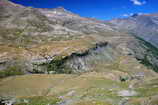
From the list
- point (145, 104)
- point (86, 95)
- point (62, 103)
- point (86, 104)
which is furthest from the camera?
point (86, 95)

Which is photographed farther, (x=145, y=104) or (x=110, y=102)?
(x=110, y=102)

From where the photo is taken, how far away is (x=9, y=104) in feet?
577

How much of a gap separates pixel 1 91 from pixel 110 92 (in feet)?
319

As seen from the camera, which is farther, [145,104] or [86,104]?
[86,104]

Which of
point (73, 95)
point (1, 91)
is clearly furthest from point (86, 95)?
point (1, 91)

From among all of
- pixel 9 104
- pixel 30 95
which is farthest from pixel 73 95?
pixel 9 104

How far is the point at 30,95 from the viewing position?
7810 inches

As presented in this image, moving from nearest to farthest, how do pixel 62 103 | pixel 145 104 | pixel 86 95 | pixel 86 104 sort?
1. pixel 145 104
2. pixel 86 104
3. pixel 62 103
4. pixel 86 95

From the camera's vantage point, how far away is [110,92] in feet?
641

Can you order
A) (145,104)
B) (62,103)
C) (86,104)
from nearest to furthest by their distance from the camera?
1. (145,104)
2. (86,104)
3. (62,103)

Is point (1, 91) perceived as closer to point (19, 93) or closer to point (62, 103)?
point (19, 93)

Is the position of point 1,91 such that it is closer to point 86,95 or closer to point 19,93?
point 19,93

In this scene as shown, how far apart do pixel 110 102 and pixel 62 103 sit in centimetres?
3730

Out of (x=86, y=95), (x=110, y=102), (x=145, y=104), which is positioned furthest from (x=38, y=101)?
(x=145, y=104)
